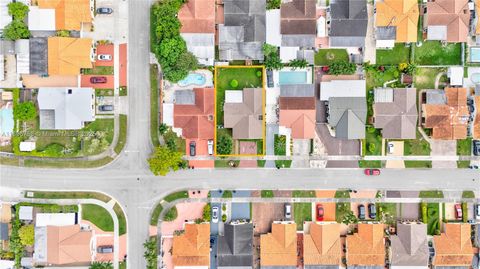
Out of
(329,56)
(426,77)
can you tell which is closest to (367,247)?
(426,77)

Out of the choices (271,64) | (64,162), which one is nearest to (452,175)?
(271,64)

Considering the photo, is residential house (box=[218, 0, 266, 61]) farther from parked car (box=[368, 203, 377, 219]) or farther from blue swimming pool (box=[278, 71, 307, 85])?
parked car (box=[368, 203, 377, 219])

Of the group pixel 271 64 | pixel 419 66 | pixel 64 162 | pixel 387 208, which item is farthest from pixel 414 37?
pixel 64 162

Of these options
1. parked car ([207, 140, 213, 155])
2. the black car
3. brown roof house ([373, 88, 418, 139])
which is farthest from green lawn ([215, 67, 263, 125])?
brown roof house ([373, 88, 418, 139])

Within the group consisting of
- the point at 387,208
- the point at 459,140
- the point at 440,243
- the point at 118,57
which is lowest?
the point at 440,243

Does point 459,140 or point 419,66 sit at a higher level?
point 419,66

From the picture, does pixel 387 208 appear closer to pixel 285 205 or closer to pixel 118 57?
pixel 285 205
